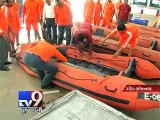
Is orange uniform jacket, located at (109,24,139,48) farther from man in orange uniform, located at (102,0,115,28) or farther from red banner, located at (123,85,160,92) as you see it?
man in orange uniform, located at (102,0,115,28)

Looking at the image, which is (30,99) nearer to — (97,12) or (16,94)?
(16,94)

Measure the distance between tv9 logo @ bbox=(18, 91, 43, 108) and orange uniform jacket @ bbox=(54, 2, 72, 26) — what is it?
3.28 metres

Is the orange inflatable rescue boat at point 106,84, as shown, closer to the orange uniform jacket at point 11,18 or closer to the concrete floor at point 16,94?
the concrete floor at point 16,94

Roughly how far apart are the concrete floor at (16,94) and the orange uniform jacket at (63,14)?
162 cm

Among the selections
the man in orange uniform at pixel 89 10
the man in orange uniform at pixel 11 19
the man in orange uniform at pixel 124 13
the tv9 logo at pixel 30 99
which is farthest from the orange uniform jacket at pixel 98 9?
the tv9 logo at pixel 30 99

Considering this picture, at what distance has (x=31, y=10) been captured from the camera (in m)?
6.30

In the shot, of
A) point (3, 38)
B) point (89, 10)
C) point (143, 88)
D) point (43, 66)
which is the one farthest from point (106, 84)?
point (89, 10)

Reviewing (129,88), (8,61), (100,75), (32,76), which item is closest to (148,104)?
(129,88)

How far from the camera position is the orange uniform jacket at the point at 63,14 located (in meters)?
6.23

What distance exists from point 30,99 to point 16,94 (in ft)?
3.73

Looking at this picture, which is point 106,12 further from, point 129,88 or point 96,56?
point 129,88

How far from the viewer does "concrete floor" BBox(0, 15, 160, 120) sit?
381cm

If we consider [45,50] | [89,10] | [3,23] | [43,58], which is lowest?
[43,58]

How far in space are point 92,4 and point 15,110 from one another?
5.13 m
